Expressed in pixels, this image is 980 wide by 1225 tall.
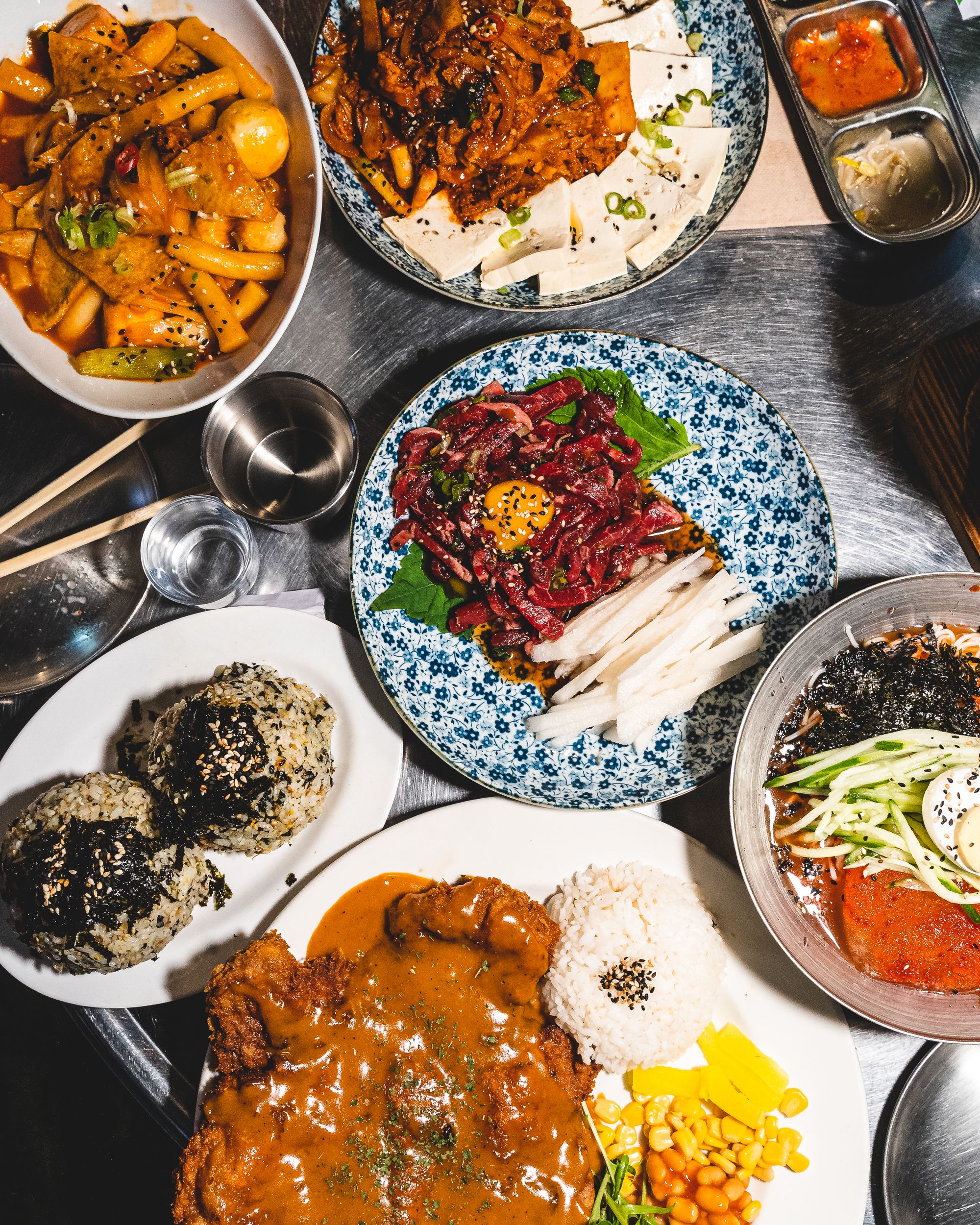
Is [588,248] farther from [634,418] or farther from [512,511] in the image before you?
[512,511]

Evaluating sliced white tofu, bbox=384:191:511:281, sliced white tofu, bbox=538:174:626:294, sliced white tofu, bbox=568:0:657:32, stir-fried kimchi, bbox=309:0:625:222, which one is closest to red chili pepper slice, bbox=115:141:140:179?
stir-fried kimchi, bbox=309:0:625:222

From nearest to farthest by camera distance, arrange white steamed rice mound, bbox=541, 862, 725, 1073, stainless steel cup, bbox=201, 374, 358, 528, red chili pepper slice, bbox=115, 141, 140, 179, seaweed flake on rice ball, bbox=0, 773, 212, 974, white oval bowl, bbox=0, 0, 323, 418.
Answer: red chili pepper slice, bbox=115, 141, 140, 179 → white oval bowl, bbox=0, 0, 323, 418 → seaweed flake on rice ball, bbox=0, 773, 212, 974 → white steamed rice mound, bbox=541, 862, 725, 1073 → stainless steel cup, bbox=201, 374, 358, 528

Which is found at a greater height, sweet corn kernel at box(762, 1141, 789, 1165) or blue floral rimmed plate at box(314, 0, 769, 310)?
blue floral rimmed plate at box(314, 0, 769, 310)

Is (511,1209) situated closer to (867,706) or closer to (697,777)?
(697,777)

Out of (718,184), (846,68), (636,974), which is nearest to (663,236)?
(718,184)

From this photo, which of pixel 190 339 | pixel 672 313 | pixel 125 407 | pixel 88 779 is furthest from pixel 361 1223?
pixel 672 313

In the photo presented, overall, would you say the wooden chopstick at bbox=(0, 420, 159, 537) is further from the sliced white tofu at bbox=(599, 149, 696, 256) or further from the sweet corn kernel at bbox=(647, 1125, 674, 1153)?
the sweet corn kernel at bbox=(647, 1125, 674, 1153)

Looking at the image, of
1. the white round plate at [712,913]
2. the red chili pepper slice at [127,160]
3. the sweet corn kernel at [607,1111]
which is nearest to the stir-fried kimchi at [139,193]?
the red chili pepper slice at [127,160]

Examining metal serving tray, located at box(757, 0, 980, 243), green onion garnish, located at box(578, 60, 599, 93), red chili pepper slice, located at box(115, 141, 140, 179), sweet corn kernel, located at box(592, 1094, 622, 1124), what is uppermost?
red chili pepper slice, located at box(115, 141, 140, 179)
